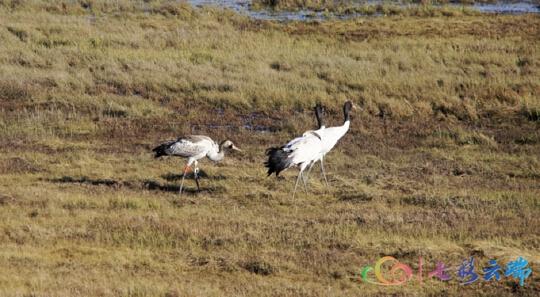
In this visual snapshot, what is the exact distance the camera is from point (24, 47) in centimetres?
2570

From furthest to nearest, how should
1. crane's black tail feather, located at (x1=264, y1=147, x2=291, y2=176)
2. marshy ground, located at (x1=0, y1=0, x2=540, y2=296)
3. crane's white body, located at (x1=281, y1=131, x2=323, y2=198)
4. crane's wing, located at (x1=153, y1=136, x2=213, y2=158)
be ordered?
crane's wing, located at (x1=153, y1=136, x2=213, y2=158), crane's white body, located at (x1=281, y1=131, x2=323, y2=198), crane's black tail feather, located at (x1=264, y1=147, x2=291, y2=176), marshy ground, located at (x1=0, y1=0, x2=540, y2=296)

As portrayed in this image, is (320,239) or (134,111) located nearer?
(320,239)

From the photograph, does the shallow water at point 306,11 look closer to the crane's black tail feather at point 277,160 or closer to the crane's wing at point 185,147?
the crane's wing at point 185,147

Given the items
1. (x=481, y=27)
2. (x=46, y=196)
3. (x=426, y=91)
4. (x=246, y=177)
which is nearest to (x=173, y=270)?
(x=46, y=196)

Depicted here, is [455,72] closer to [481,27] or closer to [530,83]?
[530,83]

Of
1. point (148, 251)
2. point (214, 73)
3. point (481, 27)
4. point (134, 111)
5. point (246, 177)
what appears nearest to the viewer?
point (148, 251)

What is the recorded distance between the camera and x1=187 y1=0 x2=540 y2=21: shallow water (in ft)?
123

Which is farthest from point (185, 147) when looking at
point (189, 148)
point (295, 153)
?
point (295, 153)

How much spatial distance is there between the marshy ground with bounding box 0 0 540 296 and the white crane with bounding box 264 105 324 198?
0.56 metres

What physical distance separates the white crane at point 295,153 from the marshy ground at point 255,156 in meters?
0.56

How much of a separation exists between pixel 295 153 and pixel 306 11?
27.5 metres

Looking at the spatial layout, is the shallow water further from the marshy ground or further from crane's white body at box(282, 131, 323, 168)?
crane's white body at box(282, 131, 323, 168)

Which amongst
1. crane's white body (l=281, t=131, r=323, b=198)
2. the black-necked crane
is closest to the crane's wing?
the black-necked crane

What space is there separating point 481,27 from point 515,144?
54.4 ft
